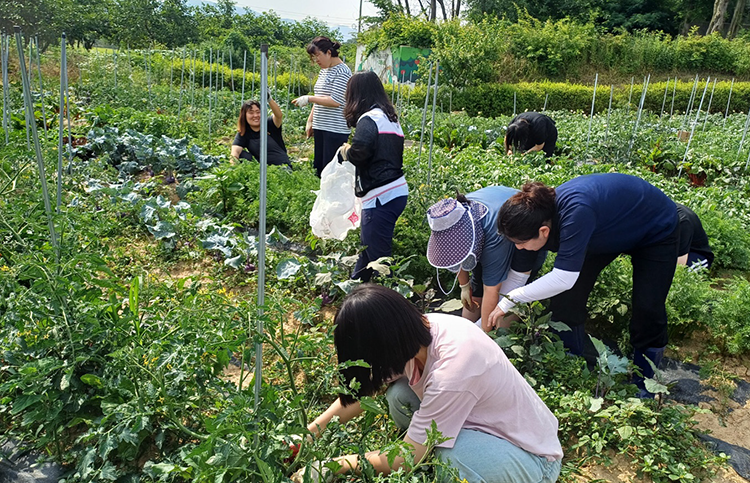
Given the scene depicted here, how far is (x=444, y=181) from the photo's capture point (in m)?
4.36

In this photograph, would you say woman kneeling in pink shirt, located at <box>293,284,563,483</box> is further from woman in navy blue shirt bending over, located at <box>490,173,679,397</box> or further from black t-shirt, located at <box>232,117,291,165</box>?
black t-shirt, located at <box>232,117,291,165</box>

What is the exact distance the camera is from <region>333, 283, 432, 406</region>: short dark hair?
158cm

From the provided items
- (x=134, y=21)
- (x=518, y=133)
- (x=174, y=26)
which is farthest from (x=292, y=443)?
(x=174, y=26)

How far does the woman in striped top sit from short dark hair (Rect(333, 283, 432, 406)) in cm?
303

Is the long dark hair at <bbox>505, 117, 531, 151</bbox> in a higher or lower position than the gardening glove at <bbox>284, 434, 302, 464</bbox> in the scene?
higher

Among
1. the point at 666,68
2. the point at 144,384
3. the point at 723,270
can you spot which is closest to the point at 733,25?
the point at 666,68

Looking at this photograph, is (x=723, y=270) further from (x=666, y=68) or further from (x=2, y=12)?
(x=2, y=12)

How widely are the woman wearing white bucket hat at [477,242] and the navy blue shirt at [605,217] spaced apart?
26 cm

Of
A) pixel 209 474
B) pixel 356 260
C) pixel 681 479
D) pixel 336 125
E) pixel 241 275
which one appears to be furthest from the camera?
pixel 336 125

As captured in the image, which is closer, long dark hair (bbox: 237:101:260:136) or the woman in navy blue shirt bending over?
the woman in navy blue shirt bending over

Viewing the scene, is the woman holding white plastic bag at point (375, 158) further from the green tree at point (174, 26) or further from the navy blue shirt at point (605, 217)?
the green tree at point (174, 26)

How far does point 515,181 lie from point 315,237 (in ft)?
6.53

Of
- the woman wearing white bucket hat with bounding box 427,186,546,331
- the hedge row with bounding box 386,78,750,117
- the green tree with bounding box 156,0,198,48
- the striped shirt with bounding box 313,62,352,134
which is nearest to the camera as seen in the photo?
the woman wearing white bucket hat with bounding box 427,186,546,331

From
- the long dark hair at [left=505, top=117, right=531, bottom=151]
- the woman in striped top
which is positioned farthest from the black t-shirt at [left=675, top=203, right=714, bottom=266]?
the woman in striped top
